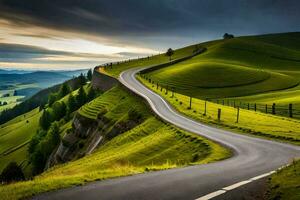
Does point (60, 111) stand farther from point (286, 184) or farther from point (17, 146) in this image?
point (286, 184)

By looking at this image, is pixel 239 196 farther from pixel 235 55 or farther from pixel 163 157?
pixel 235 55

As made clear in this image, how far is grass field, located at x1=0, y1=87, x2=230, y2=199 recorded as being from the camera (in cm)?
1591

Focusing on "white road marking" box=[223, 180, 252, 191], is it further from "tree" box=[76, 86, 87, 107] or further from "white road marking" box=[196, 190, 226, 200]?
"tree" box=[76, 86, 87, 107]

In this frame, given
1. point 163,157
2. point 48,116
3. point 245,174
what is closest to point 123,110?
point 163,157

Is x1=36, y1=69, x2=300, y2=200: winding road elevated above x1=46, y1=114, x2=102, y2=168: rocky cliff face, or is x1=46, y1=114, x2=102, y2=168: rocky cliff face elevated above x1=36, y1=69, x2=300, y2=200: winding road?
x1=36, y1=69, x2=300, y2=200: winding road

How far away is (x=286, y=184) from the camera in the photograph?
597 inches

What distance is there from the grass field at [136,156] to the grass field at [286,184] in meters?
6.25

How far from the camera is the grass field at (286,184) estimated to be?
45.7 feet

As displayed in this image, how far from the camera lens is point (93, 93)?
11438 centimetres

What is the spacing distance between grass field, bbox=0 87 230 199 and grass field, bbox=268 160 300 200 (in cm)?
625

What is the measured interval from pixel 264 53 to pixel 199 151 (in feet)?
485

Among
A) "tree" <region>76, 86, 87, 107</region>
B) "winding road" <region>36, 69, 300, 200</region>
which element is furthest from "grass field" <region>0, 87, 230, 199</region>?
"tree" <region>76, 86, 87, 107</region>

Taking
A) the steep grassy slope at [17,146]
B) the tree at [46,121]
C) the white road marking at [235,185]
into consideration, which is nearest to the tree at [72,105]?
the tree at [46,121]

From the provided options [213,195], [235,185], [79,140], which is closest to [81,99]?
[79,140]
